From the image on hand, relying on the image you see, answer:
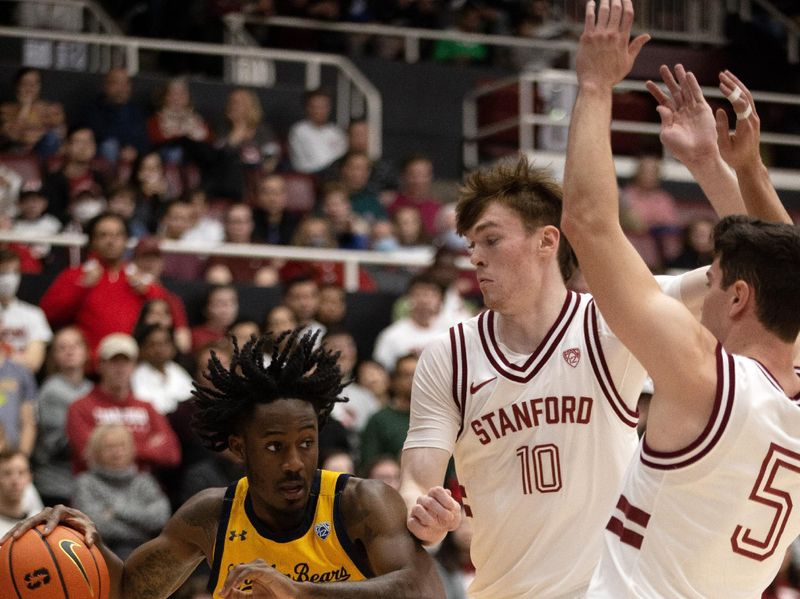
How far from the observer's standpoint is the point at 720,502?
4.03 m

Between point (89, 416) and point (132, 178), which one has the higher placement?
point (132, 178)

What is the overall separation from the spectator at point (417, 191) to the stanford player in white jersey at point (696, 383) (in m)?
9.89

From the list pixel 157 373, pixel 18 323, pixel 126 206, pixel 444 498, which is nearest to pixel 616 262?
pixel 444 498

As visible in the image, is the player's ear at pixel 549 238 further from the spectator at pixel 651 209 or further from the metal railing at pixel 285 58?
the metal railing at pixel 285 58

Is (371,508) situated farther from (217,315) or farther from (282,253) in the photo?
(282,253)

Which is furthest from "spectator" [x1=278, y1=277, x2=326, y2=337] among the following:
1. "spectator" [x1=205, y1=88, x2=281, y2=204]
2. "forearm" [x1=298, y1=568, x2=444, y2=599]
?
"forearm" [x1=298, y1=568, x2=444, y2=599]

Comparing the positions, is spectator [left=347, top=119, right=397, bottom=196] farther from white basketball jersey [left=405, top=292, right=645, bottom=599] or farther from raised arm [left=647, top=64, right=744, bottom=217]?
raised arm [left=647, top=64, right=744, bottom=217]

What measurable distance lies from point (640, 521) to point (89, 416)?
617 centimetres

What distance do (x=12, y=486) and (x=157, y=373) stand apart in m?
1.76

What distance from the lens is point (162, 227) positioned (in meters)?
12.2

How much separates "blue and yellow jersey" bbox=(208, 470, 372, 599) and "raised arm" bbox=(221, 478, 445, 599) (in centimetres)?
5

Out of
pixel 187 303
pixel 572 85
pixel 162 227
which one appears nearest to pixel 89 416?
pixel 187 303

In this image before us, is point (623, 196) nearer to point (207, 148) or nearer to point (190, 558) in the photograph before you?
point (207, 148)

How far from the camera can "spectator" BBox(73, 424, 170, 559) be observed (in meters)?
9.02
